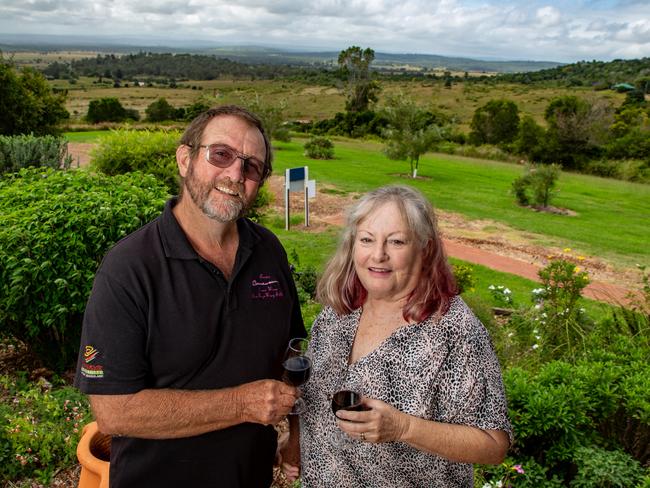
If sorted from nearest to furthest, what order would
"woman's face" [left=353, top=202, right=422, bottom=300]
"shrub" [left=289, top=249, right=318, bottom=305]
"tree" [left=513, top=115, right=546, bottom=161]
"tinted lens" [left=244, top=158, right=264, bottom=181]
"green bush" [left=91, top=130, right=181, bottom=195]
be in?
"woman's face" [left=353, top=202, right=422, bottom=300] → "tinted lens" [left=244, top=158, right=264, bottom=181] → "shrub" [left=289, top=249, right=318, bottom=305] → "green bush" [left=91, top=130, right=181, bottom=195] → "tree" [left=513, top=115, right=546, bottom=161]

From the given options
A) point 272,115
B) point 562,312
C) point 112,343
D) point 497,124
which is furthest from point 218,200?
point 497,124

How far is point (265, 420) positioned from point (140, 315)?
0.62 metres

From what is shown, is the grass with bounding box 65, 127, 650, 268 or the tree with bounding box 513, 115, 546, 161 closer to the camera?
the grass with bounding box 65, 127, 650, 268

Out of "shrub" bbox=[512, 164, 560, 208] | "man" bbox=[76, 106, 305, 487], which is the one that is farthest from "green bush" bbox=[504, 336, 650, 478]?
"shrub" bbox=[512, 164, 560, 208]

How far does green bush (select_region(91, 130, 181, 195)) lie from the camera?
10625 mm

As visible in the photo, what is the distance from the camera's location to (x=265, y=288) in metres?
2.42

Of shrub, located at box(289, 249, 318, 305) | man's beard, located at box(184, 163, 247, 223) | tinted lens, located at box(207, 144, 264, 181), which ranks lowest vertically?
shrub, located at box(289, 249, 318, 305)

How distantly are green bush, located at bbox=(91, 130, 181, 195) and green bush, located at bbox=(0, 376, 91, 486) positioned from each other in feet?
21.4

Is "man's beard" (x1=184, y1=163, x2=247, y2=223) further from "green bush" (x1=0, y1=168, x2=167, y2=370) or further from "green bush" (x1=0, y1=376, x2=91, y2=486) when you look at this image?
"green bush" (x1=0, y1=168, x2=167, y2=370)

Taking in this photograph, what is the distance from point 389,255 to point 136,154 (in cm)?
953

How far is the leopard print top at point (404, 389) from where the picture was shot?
81.1 inches

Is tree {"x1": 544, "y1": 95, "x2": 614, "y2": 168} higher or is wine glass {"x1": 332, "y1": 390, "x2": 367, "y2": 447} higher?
wine glass {"x1": 332, "y1": 390, "x2": 367, "y2": 447}

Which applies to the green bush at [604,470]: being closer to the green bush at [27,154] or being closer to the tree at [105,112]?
the green bush at [27,154]

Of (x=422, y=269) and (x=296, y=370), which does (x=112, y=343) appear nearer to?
(x=296, y=370)
